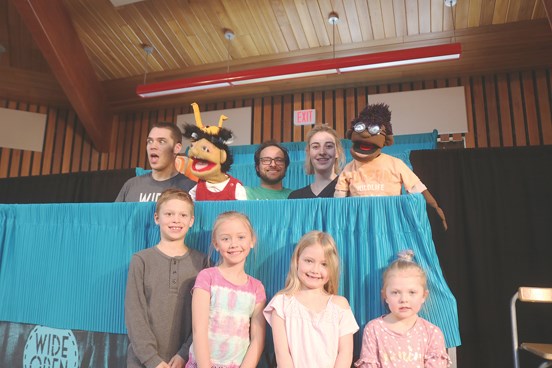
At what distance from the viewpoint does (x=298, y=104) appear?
5656 millimetres

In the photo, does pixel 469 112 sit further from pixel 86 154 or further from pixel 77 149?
pixel 77 149

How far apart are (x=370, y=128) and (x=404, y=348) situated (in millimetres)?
1006

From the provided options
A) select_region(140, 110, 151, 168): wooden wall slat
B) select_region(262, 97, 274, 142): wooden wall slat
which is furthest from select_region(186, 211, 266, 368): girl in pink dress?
select_region(140, 110, 151, 168): wooden wall slat

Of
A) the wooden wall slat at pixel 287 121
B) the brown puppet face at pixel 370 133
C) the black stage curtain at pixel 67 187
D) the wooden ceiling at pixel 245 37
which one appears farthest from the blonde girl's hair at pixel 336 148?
the wooden wall slat at pixel 287 121

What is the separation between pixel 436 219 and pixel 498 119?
2.26 metres

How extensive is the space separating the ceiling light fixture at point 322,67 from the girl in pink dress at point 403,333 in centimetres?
267

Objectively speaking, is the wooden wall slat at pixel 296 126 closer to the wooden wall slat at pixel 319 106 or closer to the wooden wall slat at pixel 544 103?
the wooden wall slat at pixel 319 106

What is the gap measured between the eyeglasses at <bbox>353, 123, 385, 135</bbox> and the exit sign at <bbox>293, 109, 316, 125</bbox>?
343cm

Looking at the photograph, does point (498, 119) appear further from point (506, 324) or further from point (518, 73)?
point (506, 324)

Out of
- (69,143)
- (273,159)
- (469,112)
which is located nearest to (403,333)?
(273,159)

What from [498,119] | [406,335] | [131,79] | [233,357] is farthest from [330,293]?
[131,79]

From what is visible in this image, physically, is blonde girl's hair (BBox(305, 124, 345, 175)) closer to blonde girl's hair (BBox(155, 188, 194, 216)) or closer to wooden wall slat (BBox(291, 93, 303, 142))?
blonde girl's hair (BBox(155, 188, 194, 216))

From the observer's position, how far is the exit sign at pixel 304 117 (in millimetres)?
5551

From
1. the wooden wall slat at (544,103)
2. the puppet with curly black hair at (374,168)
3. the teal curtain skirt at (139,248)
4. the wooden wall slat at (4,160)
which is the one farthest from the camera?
the wooden wall slat at (4,160)
